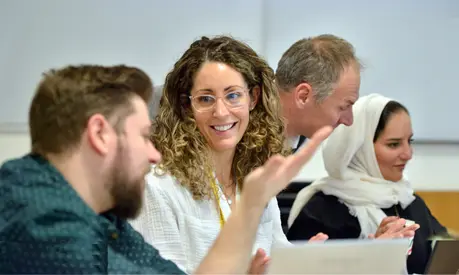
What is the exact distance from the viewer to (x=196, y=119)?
2012mm

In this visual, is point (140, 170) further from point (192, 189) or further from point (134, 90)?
point (192, 189)

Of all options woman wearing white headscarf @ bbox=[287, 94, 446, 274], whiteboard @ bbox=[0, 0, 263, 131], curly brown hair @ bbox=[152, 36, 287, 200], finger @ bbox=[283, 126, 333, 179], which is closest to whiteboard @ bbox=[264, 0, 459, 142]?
whiteboard @ bbox=[0, 0, 263, 131]

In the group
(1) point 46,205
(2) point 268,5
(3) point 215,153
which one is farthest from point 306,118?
(1) point 46,205

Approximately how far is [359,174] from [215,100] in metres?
1.08

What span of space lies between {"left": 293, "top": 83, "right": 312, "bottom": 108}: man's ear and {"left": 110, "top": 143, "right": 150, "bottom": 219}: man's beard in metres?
1.41

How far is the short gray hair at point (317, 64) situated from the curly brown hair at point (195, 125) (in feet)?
1.62

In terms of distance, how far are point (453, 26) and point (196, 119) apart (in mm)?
2503

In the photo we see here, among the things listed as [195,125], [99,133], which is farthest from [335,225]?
[99,133]

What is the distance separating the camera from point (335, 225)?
8.59 ft

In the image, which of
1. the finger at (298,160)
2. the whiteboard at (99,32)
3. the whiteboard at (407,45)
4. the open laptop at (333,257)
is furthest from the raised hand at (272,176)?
the whiteboard at (407,45)

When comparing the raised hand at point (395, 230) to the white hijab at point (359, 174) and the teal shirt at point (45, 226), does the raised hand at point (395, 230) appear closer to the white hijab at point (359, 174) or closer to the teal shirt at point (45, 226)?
the white hijab at point (359, 174)

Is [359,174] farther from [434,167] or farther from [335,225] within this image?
[434,167]

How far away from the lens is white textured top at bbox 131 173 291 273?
183 centimetres

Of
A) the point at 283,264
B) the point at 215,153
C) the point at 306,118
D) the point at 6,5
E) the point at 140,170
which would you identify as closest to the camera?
the point at 140,170
